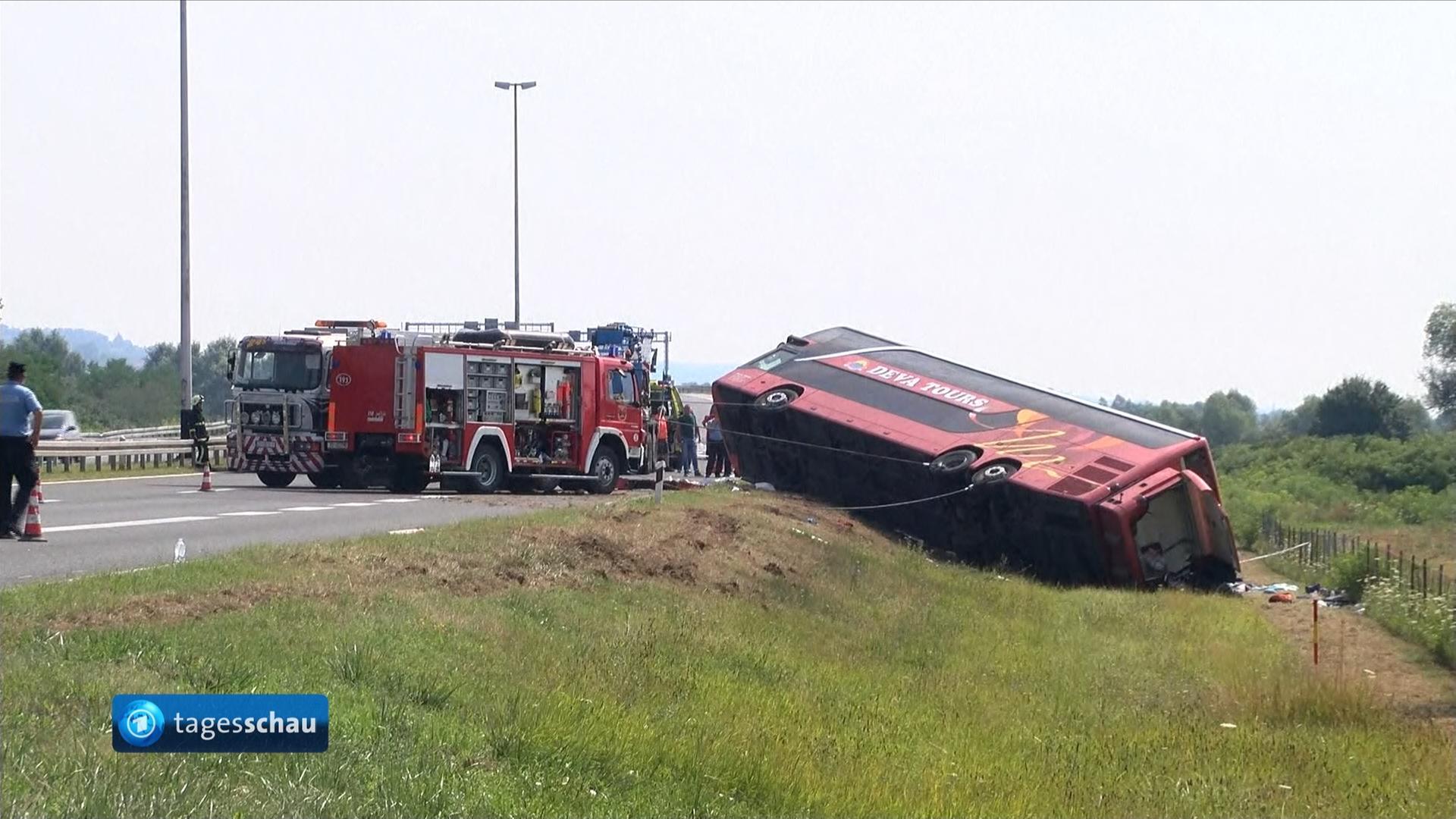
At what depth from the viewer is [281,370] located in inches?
1081

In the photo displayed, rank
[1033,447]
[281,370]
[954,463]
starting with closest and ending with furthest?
[1033,447], [954,463], [281,370]

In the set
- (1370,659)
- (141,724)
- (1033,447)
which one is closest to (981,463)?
(1033,447)

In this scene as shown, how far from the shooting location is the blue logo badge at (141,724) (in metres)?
6.50

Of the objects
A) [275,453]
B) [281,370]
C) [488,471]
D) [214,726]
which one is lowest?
[214,726]

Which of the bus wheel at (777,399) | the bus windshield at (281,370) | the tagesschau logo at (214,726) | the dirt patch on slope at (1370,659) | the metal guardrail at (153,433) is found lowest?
the dirt patch on slope at (1370,659)

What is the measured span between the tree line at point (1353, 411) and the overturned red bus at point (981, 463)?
17300mm

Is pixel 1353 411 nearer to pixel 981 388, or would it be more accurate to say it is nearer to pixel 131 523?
pixel 981 388

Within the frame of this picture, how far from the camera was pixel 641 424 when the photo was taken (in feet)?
102

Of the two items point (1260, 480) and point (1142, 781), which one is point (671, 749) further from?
point (1260, 480)

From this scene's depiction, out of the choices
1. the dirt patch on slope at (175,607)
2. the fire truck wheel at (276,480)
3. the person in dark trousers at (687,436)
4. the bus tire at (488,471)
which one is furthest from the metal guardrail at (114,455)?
the dirt patch on slope at (175,607)

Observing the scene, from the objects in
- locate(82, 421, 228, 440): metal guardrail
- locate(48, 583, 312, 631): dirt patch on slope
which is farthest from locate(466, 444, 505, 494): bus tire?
locate(82, 421, 228, 440): metal guardrail

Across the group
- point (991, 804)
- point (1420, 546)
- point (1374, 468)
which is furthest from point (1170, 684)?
point (1374, 468)

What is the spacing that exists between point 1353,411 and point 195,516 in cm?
6248

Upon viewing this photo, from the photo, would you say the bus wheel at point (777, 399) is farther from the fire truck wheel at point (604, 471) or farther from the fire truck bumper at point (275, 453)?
the fire truck bumper at point (275, 453)
